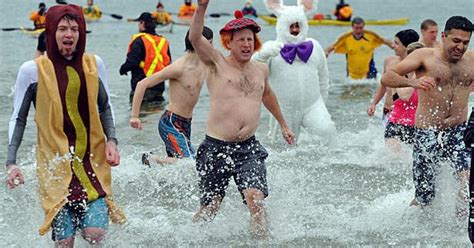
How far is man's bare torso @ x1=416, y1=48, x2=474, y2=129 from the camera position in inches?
253

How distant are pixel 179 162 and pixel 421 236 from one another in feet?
8.37

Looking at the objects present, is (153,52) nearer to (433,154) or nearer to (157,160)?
(157,160)

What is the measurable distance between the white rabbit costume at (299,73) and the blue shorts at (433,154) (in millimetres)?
3038

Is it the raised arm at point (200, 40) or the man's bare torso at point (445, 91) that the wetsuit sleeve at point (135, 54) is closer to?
the raised arm at point (200, 40)

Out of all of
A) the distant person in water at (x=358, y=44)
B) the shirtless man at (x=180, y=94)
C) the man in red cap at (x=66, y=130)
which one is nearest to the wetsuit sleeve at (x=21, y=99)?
the man in red cap at (x=66, y=130)

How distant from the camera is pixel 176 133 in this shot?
796cm

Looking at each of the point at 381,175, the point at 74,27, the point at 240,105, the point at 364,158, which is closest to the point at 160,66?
the point at 364,158

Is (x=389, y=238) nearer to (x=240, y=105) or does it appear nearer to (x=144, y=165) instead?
(x=240, y=105)

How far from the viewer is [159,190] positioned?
8352 millimetres

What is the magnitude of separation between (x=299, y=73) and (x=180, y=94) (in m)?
2.19

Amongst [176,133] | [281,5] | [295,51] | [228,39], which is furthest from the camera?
[281,5]

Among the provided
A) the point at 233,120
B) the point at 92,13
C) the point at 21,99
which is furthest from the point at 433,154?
the point at 92,13

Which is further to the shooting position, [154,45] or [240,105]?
[154,45]

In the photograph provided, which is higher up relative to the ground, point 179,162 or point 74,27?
point 74,27
